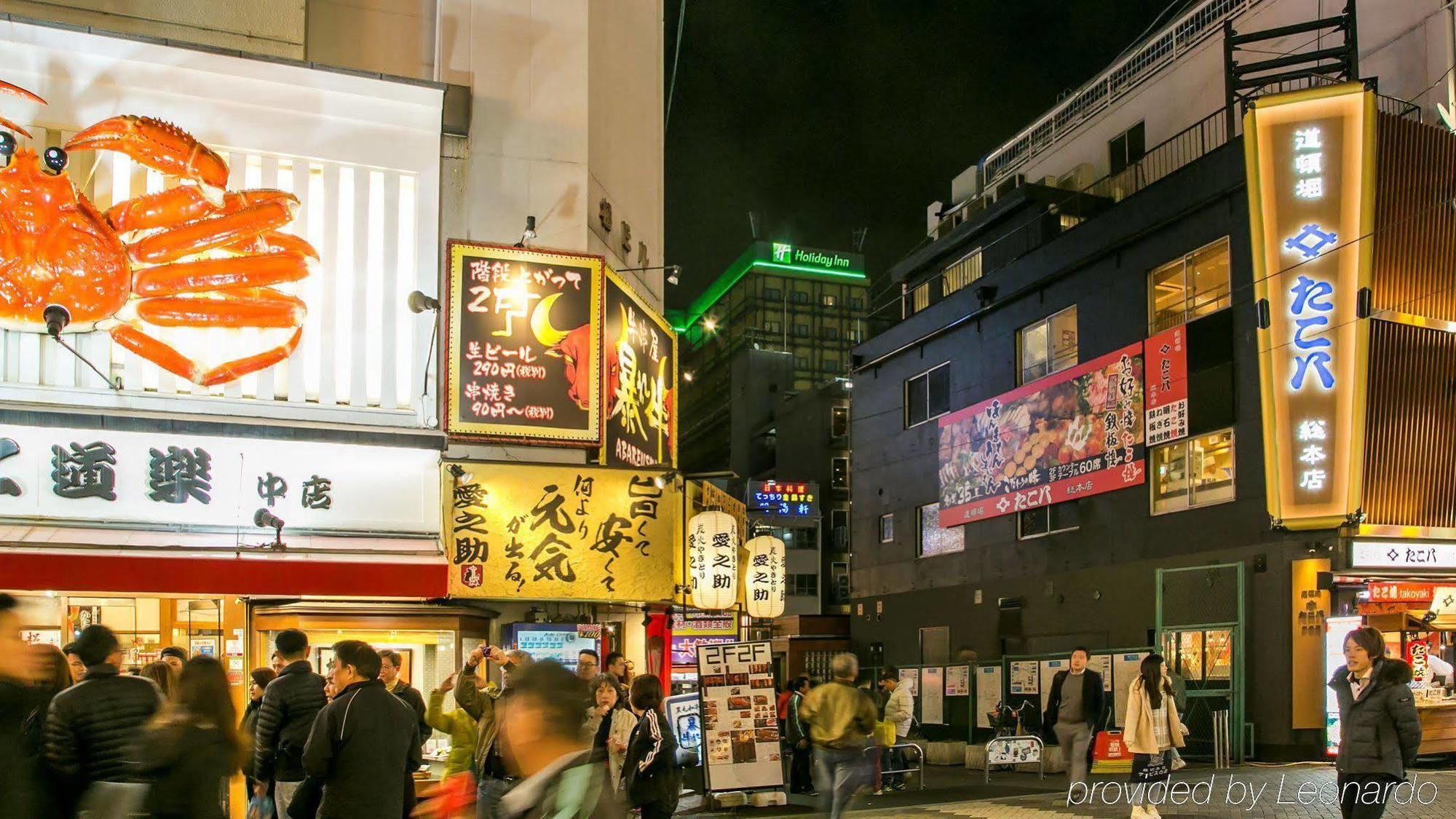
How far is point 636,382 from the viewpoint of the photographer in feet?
55.2

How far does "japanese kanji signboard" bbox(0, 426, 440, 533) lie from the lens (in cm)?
1152

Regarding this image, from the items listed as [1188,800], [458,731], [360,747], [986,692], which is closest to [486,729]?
[458,731]

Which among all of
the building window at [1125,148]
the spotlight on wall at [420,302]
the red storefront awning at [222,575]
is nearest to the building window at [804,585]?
the building window at [1125,148]

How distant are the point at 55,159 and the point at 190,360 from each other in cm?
225

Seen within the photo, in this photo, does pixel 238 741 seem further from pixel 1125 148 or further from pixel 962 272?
pixel 962 272

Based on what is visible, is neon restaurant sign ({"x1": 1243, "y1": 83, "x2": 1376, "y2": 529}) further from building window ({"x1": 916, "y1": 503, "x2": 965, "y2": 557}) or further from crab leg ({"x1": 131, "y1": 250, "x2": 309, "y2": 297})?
crab leg ({"x1": 131, "y1": 250, "x2": 309, "y2": 297})

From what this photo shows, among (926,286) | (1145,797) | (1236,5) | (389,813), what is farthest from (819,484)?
(389,813)

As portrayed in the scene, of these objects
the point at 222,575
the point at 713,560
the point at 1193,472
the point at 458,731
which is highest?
the point at 1193,472

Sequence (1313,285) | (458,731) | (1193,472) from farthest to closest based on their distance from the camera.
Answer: (1193,472)
(1313,285)
(458,731)

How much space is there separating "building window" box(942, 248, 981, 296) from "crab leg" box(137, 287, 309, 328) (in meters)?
22.9

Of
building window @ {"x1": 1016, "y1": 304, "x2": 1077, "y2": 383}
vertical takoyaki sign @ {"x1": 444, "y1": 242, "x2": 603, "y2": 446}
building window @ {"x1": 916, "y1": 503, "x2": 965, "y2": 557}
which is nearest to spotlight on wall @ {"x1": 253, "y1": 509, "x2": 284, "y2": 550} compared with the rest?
vertical takoyaki sign @ {"x1": 444, "y1": 242, "x2": 603, "y2": 446}

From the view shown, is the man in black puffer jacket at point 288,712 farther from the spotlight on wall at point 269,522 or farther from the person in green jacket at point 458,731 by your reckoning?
the spotlight on wall at point 269,522

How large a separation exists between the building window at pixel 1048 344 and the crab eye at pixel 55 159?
2080 cm

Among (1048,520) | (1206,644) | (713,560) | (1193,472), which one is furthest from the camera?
(1048,520)
